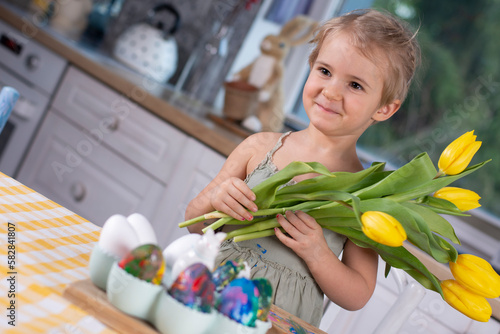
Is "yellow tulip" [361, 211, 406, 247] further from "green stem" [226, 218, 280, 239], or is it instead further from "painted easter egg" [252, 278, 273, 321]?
"green stem" [226, 218, 280, 239]

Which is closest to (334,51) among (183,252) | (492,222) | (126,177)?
(183,252)

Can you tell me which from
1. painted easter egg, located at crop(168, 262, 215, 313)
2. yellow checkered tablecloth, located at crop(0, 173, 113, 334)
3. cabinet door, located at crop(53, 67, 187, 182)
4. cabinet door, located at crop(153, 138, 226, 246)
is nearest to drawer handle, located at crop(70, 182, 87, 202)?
cabinet door, located at crop(53, 67, 187, 182)

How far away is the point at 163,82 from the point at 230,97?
Answer: 1.68 feet

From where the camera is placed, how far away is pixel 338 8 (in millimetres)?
2486

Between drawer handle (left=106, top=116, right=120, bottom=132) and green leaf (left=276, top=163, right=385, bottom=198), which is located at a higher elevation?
green leaf (left=276, top=163, right=385, bottom=198)

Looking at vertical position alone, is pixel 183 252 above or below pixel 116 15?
below

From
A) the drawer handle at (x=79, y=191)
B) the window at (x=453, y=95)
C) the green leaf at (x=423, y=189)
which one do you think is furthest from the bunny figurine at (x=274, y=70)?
the green leaf at (x=423, y=189)

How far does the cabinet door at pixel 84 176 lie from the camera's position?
6.30 ft

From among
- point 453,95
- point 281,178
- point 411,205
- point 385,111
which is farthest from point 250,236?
point 453,95

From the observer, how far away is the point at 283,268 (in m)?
0.94

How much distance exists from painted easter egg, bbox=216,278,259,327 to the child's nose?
1.39ft

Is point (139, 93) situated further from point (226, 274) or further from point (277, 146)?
point (226, 274)

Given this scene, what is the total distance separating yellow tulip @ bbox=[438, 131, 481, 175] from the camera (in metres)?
0.71

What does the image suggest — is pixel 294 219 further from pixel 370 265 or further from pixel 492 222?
pixel 492 222
